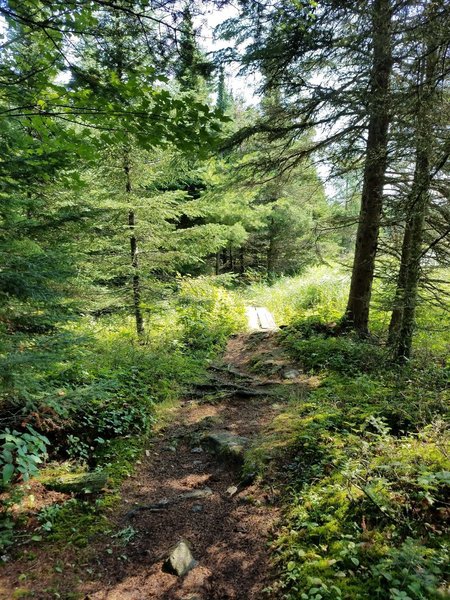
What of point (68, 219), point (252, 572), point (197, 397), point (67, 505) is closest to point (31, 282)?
point (68, 219)

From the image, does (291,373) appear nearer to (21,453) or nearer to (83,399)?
(83,399)

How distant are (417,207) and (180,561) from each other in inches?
179

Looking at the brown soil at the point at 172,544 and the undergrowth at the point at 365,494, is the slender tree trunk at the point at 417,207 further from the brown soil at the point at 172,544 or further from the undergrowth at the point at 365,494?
the brown soil at the point at 172,544

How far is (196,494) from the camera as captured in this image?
4.15 m

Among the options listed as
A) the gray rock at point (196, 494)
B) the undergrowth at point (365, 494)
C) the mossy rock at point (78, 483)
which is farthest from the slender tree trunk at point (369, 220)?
the mossy rock at point (78, 483)

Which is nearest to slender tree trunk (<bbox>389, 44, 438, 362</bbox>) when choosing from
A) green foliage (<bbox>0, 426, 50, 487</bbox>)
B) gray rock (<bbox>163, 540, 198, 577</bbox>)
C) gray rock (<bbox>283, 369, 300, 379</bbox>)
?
gray rock (<bbox>283, 369, 300, 379</bbox>)

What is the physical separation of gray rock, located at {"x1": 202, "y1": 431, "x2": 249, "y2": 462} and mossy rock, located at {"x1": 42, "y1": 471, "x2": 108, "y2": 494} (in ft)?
5.03

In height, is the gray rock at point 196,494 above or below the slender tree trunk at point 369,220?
below

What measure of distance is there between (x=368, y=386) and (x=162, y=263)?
566cm

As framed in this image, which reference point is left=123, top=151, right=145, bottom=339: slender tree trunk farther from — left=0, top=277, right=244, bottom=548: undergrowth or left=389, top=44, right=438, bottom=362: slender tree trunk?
left=389, top=44, right=438, bottom=362: slender tree trunk

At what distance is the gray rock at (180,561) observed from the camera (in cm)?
304

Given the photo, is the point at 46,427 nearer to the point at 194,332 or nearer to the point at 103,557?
the point at 103,557

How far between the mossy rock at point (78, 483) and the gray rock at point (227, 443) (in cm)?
153

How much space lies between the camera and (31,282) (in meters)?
3.64
